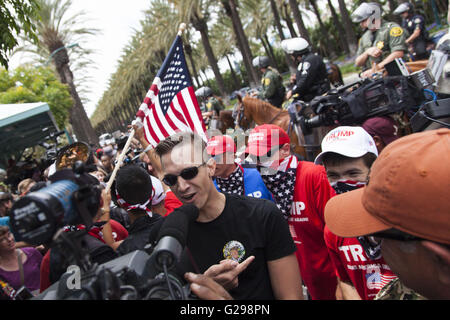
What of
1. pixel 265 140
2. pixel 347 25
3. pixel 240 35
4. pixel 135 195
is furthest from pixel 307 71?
pixel 347 25

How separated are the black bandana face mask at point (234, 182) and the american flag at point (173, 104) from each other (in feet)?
3.47

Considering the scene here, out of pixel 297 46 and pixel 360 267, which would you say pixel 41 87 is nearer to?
pixel 297 46

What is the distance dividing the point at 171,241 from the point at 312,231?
1997mm

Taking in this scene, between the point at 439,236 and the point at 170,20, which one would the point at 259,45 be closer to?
the point at 170,20

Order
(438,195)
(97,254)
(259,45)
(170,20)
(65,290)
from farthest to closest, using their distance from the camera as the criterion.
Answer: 1. (259,45)
2. (170,20)
3. (97,254)
4. (65,290)
5. (438,195)

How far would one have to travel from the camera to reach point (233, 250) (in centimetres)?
194

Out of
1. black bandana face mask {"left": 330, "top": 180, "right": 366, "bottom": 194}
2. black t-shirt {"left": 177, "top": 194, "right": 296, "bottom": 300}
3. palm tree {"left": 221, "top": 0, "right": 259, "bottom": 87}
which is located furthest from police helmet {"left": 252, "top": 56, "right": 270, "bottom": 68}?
palm tree {"left": 221, "top": 0, "right": 259, "bottom": 87}

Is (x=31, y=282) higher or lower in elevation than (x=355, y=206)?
lower

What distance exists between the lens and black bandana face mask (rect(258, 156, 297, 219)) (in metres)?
2.98

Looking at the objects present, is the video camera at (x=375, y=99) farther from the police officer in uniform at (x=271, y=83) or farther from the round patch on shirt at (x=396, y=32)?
the police officer in uniform at (x=271, y=83)

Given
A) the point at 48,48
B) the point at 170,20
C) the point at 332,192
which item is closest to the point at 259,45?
the point at 170,20

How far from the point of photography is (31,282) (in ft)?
9.32

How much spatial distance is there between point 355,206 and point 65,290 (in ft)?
3.78

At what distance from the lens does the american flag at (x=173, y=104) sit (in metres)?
4.23
